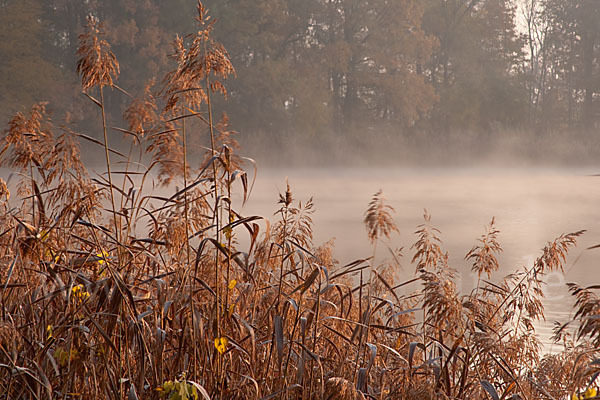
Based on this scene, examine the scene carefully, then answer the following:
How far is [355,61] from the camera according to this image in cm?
2778

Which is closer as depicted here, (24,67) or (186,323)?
(186,323)

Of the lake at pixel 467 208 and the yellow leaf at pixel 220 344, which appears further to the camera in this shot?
the lake at pixel 467 208

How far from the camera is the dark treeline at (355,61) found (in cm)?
2458

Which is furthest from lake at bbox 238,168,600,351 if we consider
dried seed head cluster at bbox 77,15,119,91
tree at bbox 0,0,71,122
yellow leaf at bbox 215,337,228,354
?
tree at bbox 0,0,71,122

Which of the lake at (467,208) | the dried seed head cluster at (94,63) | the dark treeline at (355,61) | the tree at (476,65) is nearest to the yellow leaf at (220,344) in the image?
the dried seed head cluster at (94,63)

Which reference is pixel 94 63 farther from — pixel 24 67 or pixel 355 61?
pixel 355 61

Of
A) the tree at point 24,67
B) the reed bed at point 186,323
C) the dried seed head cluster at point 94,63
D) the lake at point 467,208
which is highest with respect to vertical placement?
the tree at point 24,67

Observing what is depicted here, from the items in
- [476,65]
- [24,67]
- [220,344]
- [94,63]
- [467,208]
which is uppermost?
[476,65]

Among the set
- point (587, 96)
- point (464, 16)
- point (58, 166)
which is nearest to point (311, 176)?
point (464, 16)

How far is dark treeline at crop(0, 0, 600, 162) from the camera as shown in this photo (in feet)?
80.6

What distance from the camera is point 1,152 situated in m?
Result: 2.79

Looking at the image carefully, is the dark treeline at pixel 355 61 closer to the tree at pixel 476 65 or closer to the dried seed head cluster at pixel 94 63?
the tree at pixel 476 65

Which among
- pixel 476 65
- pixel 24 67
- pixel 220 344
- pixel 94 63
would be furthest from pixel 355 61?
pixel 220 344

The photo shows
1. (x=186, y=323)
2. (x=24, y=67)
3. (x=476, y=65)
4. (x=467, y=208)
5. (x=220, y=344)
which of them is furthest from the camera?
(x=476, y=65)
